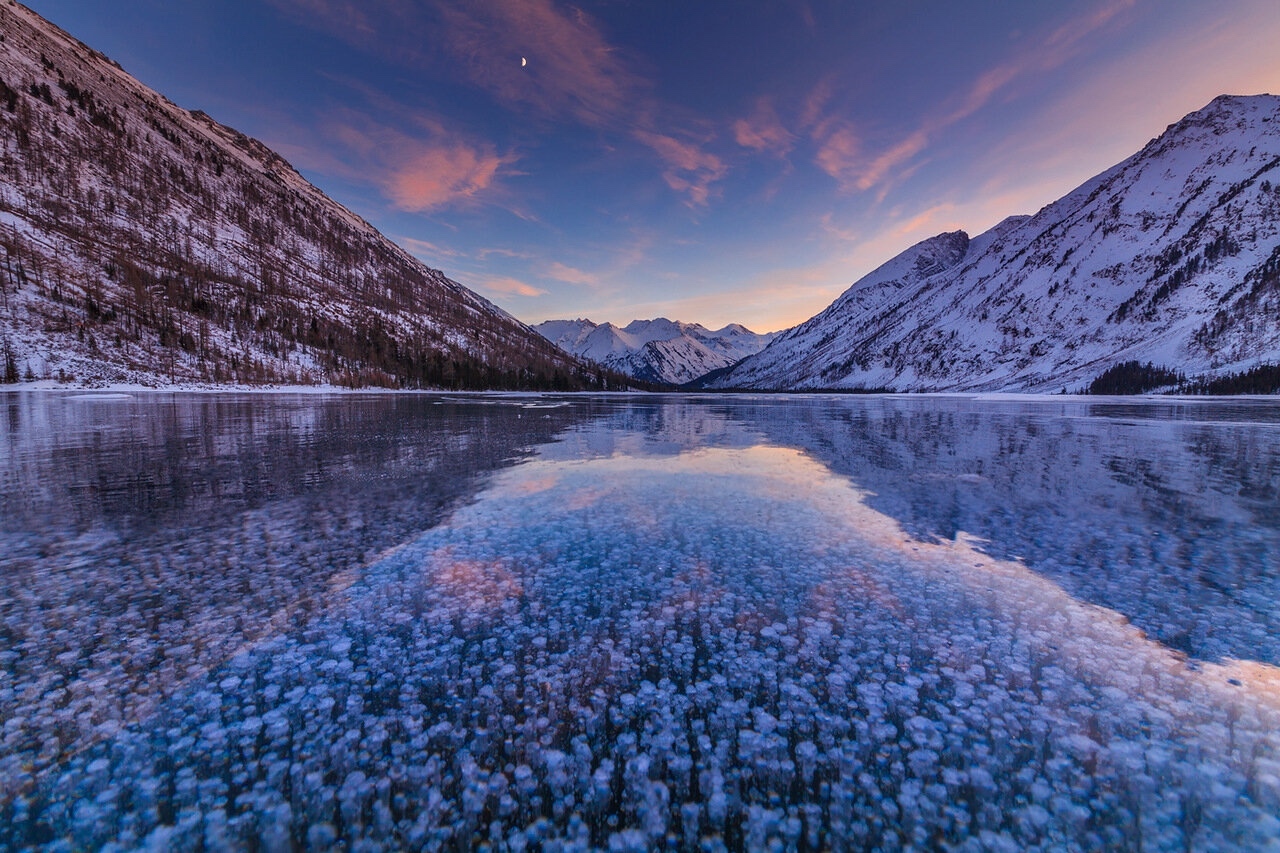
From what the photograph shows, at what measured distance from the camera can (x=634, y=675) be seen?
17.3 ft

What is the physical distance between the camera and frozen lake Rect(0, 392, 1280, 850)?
141 inches

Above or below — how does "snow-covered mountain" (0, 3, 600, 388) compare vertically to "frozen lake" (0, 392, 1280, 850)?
above

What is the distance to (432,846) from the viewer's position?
10.8 feet

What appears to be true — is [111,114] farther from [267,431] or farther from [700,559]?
[700,559]

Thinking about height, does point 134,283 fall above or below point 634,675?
above

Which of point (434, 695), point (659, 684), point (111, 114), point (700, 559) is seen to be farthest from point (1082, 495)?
point (111, 114)

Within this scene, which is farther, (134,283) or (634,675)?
(134,283)

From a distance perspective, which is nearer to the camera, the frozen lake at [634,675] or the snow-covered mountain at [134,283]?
the frozen lake at [634,675]

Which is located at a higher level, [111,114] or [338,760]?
[111,114]

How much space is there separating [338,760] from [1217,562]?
12947 mm

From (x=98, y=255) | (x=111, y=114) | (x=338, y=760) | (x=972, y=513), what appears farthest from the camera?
(x=111, y=114)

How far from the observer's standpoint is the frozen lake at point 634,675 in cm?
359

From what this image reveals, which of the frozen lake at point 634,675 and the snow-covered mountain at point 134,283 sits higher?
the snow-covered mountain at point 134,283

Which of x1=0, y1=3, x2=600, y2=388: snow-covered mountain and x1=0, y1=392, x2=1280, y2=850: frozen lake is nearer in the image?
x1=0, y1=392, x2=1280, y2=850: frozen lake
